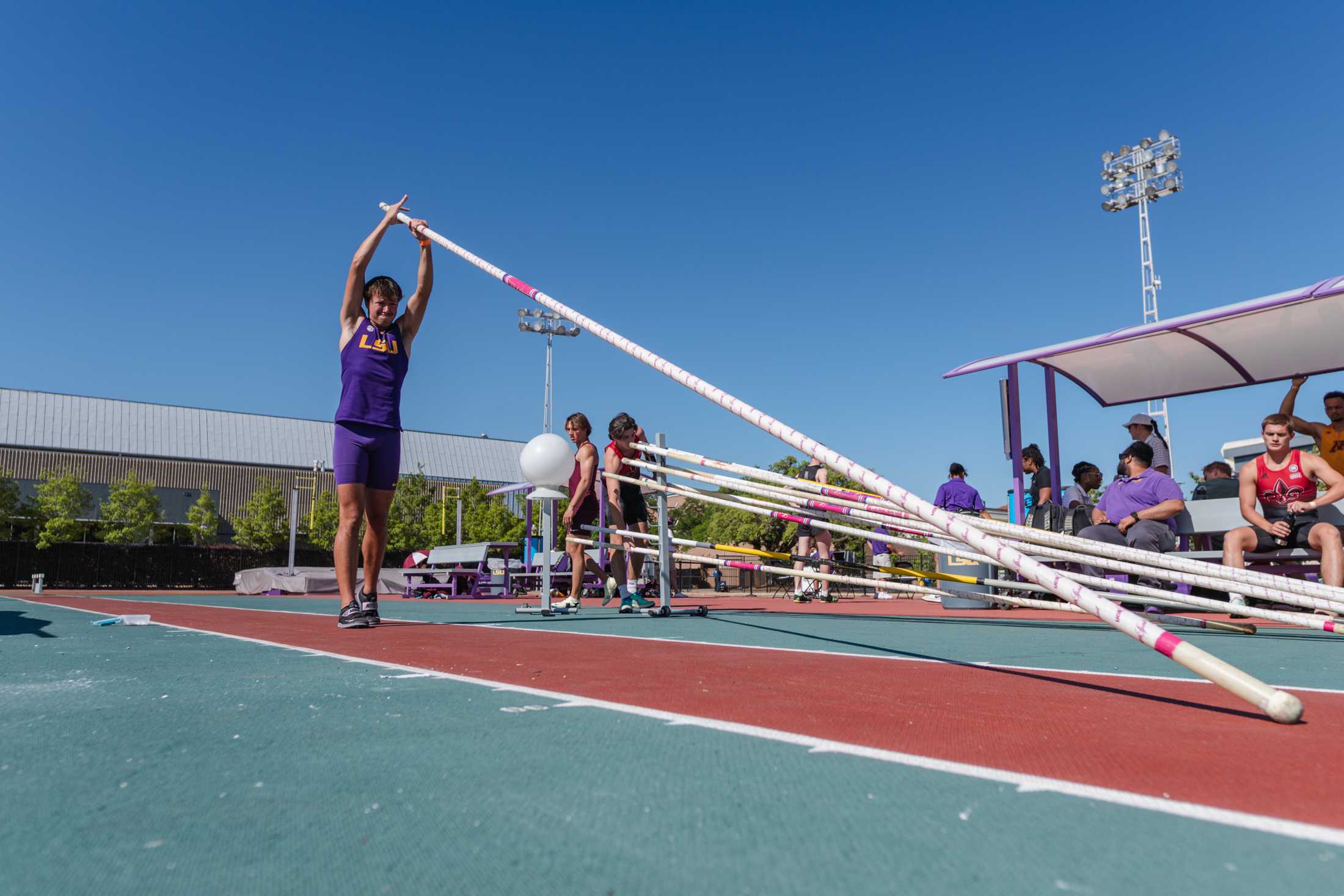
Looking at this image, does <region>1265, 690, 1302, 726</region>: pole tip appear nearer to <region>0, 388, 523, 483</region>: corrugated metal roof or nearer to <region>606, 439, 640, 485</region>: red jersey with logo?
<region>606, 439, 640, 485</region>: red jersey with logo

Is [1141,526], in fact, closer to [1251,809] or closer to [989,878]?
[1251,809]

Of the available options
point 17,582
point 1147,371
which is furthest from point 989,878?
point 17,582

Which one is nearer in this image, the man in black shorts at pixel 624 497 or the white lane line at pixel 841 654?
the white lane line at pixel 841 654

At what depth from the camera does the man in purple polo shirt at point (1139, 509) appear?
23.8 feet

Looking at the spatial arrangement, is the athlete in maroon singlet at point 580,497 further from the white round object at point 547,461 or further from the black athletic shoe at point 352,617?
the black athletic shoe at point 352,617

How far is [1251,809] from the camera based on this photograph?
139cm

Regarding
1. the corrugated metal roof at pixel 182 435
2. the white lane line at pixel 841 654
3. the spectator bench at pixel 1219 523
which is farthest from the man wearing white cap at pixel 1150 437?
the corrugated metal roof at pixel 182 435

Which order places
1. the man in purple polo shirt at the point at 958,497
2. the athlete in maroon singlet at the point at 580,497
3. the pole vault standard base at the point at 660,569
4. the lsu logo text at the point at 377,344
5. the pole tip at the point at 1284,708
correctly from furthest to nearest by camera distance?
the man in purple polo shirt at the point at 958,497
the athlete in maroon singlet at the point at 580,497
the pole vault standard base at the point at 660,569
the lsu logo text at the point at 377,344
the pole tip at the point at 1284,708

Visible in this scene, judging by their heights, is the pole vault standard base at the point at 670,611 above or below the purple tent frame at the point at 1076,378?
below

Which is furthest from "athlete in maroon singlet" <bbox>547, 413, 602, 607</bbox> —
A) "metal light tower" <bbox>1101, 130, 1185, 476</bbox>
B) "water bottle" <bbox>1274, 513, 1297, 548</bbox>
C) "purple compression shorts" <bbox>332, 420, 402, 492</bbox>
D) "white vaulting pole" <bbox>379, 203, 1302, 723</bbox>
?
"metal light tower" <bbox>1101, 130, 1185, 476</bbox>

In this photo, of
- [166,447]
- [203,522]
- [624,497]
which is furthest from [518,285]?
[166,447]

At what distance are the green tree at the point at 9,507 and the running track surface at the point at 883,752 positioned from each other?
50.6 m

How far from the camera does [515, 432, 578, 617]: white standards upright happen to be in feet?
23.9

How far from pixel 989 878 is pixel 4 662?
12.9ft
